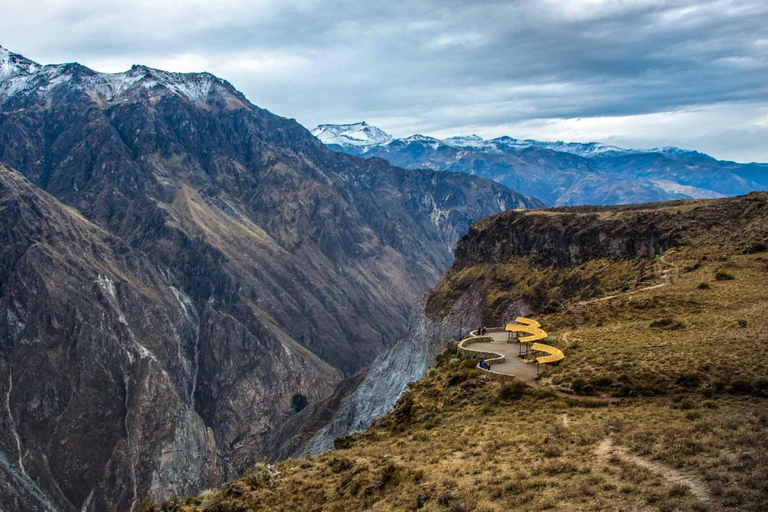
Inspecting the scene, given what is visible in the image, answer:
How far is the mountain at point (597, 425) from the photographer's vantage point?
22.4 meters

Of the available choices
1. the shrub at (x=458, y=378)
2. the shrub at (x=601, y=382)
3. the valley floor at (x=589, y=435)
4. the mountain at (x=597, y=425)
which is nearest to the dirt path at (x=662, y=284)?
the mountain at (x=597, y=425)

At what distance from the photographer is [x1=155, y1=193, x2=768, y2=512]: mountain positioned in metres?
22.4

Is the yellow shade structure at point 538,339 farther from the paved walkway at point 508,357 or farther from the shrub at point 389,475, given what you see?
the shrub at point 389,475

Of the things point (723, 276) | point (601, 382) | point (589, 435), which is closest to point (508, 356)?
point (601, 382)

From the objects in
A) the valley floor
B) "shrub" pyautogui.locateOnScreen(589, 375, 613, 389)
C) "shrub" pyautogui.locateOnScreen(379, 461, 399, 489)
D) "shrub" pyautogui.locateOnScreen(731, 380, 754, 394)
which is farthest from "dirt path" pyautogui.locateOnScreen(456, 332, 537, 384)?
"shrub" pyautogui.locateOnScreen(379, 461, 399, 489)

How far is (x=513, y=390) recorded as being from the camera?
36.7 metres

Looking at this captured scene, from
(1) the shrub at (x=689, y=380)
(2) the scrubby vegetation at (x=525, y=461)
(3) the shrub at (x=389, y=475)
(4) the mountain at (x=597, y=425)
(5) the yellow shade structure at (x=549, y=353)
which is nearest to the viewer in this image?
(2) the scrubby vegetation at (x=525, y=461)

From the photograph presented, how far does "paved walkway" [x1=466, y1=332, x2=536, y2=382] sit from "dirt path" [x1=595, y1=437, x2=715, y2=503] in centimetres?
1226

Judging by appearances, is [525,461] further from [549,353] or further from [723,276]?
[723,276]

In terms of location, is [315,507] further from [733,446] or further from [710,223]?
[710,223]

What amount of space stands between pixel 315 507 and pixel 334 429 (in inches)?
4156

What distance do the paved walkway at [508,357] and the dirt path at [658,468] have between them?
40.2ft

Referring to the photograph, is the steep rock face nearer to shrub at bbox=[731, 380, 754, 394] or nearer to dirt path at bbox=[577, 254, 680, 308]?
dirt path at bbox=[577, 254, 680, 308]

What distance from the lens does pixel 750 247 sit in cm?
5997
